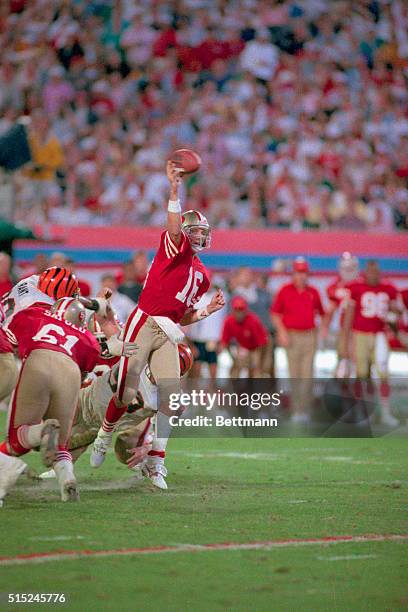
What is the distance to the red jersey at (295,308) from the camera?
1420 cm

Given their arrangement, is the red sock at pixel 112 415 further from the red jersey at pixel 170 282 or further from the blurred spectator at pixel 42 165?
the blurred spectator at pixel 42 165

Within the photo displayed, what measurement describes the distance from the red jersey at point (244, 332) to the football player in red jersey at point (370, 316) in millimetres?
1203

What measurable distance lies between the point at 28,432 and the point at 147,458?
1476 millimetres

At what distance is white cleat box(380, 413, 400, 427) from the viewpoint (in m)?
13.0

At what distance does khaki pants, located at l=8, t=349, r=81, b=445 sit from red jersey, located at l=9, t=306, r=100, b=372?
63 millimetres

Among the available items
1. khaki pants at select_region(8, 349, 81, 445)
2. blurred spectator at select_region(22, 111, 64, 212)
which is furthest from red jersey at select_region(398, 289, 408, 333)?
khaki pants at select_region(8, 349, 81, 445)

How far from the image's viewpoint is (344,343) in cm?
1415

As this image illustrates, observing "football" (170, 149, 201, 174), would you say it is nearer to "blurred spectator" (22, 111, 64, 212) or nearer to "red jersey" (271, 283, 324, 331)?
"red jersey" (271, 283, 324, 331)

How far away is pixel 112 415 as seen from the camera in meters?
8.22

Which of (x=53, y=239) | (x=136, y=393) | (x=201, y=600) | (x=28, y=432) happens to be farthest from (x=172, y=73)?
(x=201, y=600)

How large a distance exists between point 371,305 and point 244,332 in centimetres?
164

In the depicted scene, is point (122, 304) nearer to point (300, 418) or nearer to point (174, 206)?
point (300, 418)

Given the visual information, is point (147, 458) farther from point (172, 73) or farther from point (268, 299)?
point (172, 73)

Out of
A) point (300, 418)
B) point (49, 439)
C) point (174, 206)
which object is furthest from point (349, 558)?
point (300, 418)
